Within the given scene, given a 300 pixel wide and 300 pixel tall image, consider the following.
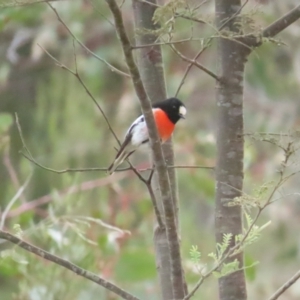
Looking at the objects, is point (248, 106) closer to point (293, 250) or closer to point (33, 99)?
point (293, 250)

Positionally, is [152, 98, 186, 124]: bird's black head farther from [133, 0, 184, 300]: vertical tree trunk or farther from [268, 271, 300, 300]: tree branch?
[268, 271, 300, 300]: tree branch

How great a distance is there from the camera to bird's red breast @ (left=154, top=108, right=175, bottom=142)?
3.68 feet

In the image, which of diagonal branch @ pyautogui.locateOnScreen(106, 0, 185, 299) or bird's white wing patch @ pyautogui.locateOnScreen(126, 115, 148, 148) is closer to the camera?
diagonal branch @ pyautogui.locateOnScreen(106, 0, 185, 299)

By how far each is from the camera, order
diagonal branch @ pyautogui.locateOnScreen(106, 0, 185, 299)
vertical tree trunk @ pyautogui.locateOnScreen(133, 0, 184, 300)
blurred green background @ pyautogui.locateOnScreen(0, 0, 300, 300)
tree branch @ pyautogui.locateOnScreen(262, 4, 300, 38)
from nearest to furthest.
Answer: diagonal branch @ pyautogui.locateOnScreen(106, 0, 185, 299) < tree branch @ pyautogui.locateOnScreen(262, 4, 300, 38) < vertical tree trunk @ pyautogui.locateOnScreen(133, 0, 184, 300) < blurred green background @ pyautogui.locateOnScreen(0, 0, 300, 300)

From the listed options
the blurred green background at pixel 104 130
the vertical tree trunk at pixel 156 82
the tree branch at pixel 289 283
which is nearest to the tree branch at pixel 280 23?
the vertical tree trunk at pixel 156 82

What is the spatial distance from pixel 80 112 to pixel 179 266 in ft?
5.42

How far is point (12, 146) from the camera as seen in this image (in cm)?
230

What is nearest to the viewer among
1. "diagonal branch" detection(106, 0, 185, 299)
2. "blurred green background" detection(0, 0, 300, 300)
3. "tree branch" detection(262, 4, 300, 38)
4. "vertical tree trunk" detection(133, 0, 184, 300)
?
"diagonal branch" detection(106, 0, 185, 299)

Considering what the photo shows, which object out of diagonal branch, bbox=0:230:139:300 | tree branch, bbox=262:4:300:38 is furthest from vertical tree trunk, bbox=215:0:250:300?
→ diagonal branch, bbox=0:230:139:300

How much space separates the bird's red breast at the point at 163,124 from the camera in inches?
44.2

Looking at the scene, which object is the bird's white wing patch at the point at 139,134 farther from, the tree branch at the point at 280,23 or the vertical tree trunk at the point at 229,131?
the tree branch at the point at 280,23

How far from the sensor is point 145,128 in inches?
43.1

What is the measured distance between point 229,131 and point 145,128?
16 cm

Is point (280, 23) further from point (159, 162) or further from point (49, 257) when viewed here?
point (49, 257)
